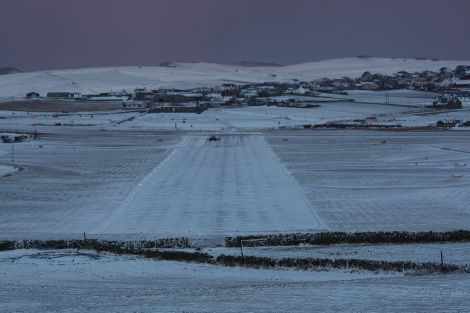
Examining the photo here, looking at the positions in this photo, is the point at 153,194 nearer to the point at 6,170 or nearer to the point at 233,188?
the point at 233,188

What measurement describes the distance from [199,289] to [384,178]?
15.5 meters

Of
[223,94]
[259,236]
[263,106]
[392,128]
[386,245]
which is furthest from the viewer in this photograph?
[223,94]

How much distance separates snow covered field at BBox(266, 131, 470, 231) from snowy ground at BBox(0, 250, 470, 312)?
5.27m

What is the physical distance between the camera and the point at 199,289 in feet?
38.2

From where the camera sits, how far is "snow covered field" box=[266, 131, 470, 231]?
1856 centimetres

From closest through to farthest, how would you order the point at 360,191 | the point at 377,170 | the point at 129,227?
the point at 129,227 < the point at 360,191 < the point at 377,170

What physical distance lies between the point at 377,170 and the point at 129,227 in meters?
13.2

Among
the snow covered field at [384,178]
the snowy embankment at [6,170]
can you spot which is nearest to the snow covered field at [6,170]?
the snowy embankment at [6,170]

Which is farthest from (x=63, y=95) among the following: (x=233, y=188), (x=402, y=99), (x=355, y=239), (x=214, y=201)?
(x=355, y=239)

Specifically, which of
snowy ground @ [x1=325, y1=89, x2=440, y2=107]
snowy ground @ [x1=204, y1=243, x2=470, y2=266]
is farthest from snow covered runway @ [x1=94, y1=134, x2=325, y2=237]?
snowy ground @ [x1=325, y1=89, x2=440, y2=107]

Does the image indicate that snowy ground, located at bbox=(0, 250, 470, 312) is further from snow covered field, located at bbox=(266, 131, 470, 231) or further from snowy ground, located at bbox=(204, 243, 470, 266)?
snow covered field, located at bbox=(266, 131, 470, 231)

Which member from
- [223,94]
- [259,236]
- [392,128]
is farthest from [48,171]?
[223,94]

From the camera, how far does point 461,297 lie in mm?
10578

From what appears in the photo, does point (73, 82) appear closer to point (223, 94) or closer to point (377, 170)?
point (223, 94)
